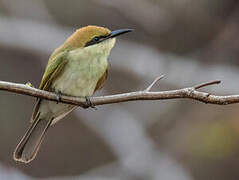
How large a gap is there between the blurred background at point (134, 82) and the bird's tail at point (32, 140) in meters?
1.61

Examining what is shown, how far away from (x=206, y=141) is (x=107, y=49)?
5.69 feet

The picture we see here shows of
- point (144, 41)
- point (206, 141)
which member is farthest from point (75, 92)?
point (144, 41)

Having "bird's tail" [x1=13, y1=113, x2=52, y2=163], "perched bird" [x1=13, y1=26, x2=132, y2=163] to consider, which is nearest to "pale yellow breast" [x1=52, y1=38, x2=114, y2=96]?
"perched bird" [x1=13, y1=26, x2=132, y2=163]

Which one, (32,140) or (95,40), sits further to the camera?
(32,140)

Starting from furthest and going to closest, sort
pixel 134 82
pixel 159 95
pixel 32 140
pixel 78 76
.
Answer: pixel 134 82 → pixel 32 140 → pixel 78 76 → pixel 159 95

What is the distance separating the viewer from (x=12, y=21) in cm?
636

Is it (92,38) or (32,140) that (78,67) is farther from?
(32,140)

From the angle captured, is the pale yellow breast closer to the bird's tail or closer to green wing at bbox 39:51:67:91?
green wing at bbox 39:51:67:91

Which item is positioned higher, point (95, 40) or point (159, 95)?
point (95, 40)

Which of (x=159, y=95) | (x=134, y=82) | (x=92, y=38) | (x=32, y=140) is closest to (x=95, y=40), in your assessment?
(x=92, y=38)

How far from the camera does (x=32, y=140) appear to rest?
356 cm

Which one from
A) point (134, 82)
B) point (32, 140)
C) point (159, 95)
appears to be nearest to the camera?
point (159, 95)

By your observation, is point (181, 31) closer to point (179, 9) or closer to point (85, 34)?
point (179, 9)

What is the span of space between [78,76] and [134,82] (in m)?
2.75
